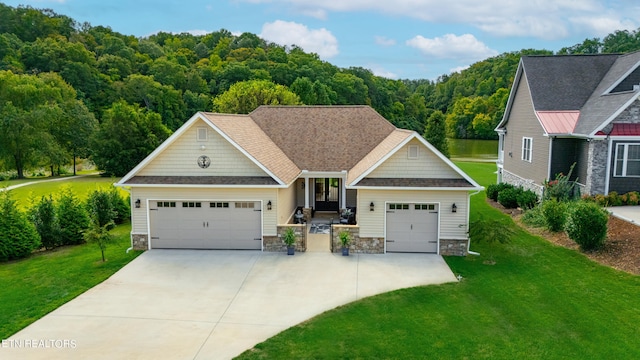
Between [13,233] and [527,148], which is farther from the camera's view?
[527,148]

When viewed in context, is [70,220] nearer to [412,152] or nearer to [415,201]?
[415,201]

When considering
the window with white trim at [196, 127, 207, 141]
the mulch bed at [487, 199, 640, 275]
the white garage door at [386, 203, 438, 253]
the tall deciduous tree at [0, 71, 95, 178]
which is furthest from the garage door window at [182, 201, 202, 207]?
the tall deciduous tree at [0, 71, 95, 178]

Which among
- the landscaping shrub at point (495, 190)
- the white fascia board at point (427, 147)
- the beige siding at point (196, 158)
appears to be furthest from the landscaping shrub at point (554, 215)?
the beige siding at point (196, 158)

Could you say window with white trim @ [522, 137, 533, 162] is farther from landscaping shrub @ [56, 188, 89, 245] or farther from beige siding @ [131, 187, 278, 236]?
landscaping shrub @ [56, 188, 89, 245]

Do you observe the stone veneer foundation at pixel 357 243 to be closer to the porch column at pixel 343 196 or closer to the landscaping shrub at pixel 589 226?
the porch column at pixel 343 196

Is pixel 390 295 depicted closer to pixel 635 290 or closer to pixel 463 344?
pixel 463 344

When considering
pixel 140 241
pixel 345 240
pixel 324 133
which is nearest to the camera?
pixel 345 240

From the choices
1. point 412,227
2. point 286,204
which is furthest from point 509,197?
point 286,204
